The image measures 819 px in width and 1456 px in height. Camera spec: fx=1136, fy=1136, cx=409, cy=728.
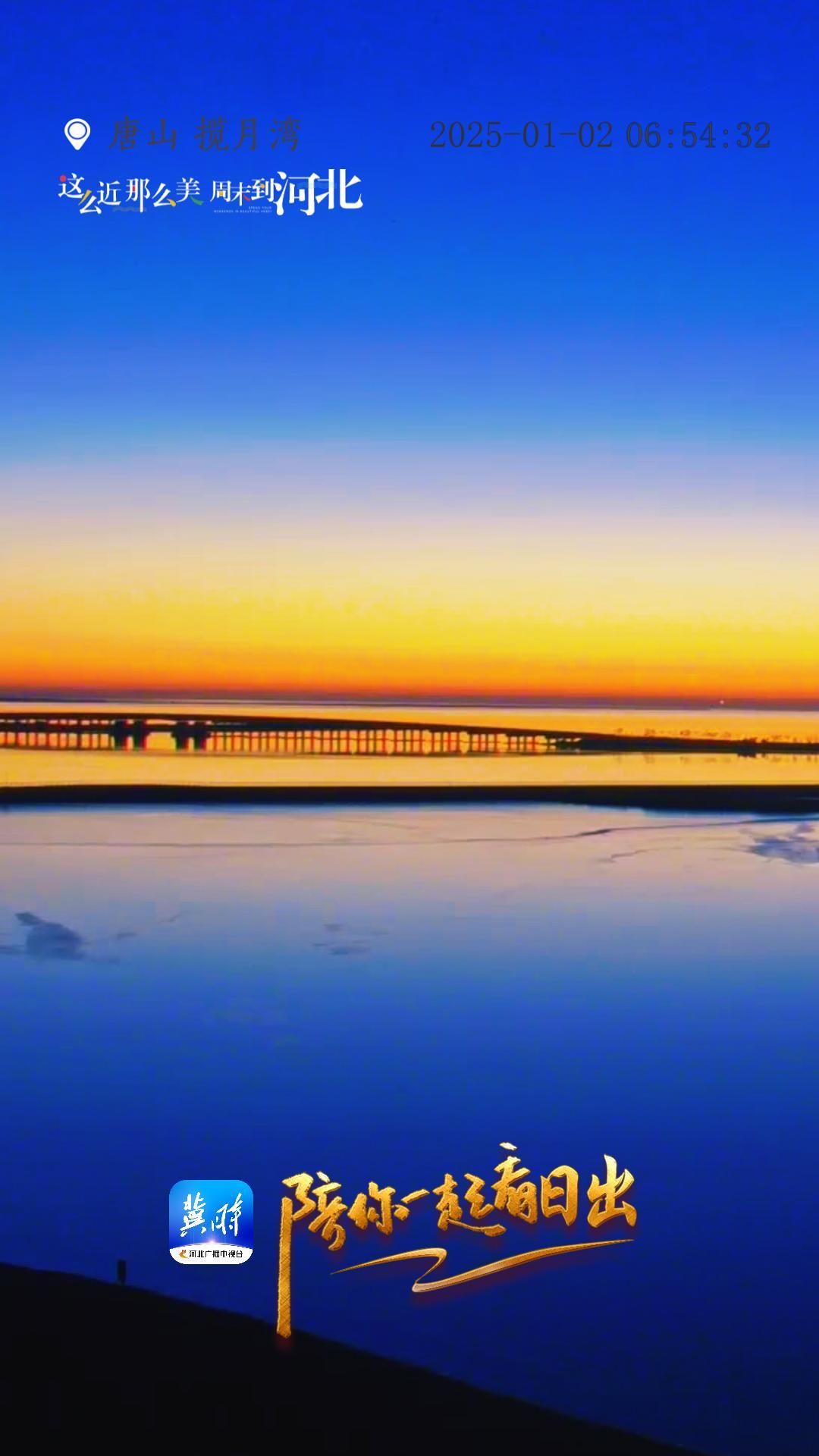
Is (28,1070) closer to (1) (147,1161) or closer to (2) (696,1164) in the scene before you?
(1) (147,1161)

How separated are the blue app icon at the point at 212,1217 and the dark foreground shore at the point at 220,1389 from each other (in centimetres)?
28

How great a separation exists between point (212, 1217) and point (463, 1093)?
3949 millimetres

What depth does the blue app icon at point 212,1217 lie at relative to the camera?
446cm

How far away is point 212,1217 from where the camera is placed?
450 centimetres

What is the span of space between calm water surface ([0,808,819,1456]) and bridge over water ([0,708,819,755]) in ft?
127

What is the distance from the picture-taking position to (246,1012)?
33.7ft

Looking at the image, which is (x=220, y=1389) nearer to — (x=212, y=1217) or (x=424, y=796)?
(x=212, y=1217)

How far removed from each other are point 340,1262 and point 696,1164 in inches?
95.3

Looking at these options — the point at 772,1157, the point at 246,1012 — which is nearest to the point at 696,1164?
the point at 772,1157

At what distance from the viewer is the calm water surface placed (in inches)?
205

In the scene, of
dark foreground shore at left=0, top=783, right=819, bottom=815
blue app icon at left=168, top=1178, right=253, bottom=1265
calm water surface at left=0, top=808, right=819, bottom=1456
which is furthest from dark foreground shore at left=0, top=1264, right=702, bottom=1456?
dark foreground shore at left=0, top=783, right=819, bottom=815

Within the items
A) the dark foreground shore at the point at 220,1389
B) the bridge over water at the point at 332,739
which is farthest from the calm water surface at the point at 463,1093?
the bridge over water at the point at 332,739

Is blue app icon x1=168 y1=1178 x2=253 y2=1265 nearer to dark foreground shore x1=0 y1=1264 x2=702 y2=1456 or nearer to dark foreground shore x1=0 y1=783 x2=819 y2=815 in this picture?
dark foreground shore x1=0 y1=1264 x2=702 y2=1456

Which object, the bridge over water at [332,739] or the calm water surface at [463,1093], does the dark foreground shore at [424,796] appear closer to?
the calm water surface at [463,1093]
